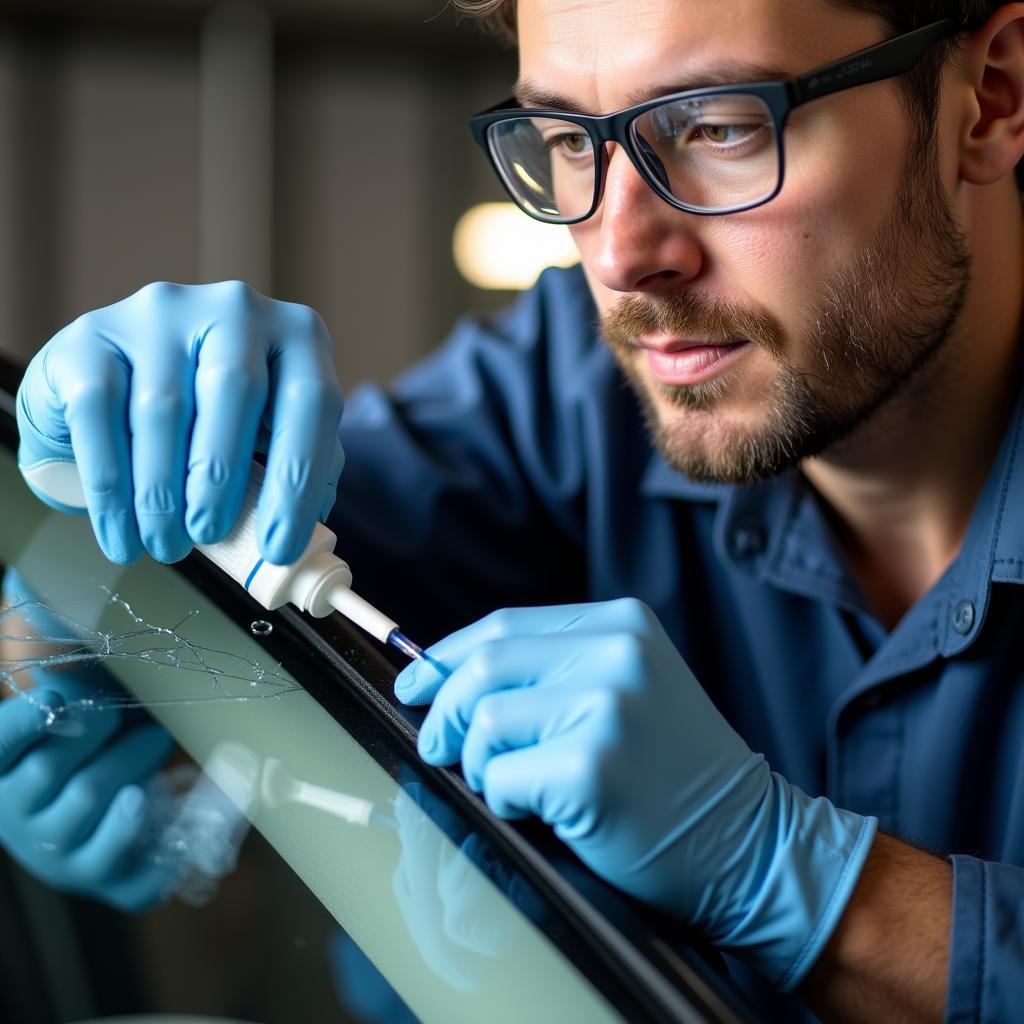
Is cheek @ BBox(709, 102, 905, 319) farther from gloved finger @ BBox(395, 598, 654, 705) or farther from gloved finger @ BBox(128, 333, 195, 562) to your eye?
gloved finger @ BBox(128, 333, 195, 562)

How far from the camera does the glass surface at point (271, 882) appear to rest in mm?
584

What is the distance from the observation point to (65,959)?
663 millimetres

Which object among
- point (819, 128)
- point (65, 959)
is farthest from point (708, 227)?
point (65, 959)

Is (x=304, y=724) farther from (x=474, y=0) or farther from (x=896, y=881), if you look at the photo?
(x=474, y=0)

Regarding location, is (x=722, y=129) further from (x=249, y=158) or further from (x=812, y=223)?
(x=249, y=158)

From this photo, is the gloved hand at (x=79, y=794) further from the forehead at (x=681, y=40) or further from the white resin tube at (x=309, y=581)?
the forehead at (x=681, y=40)

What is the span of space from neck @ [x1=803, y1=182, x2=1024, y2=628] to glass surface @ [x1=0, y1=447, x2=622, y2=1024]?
2.66 feet

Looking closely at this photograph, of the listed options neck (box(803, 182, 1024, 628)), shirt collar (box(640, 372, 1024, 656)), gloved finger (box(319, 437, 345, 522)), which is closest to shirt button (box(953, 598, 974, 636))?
shirt collar (box(640, 372, 1024, 656))

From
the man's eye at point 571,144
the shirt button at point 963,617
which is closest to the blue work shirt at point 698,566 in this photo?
the shirt button at point 963,617

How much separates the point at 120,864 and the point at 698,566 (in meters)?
0.95

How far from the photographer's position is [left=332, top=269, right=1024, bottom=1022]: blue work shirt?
1.21 metres

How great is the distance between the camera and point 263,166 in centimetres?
394

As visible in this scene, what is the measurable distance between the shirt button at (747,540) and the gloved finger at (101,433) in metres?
0.74

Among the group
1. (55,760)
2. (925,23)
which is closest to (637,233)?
(925,23)
